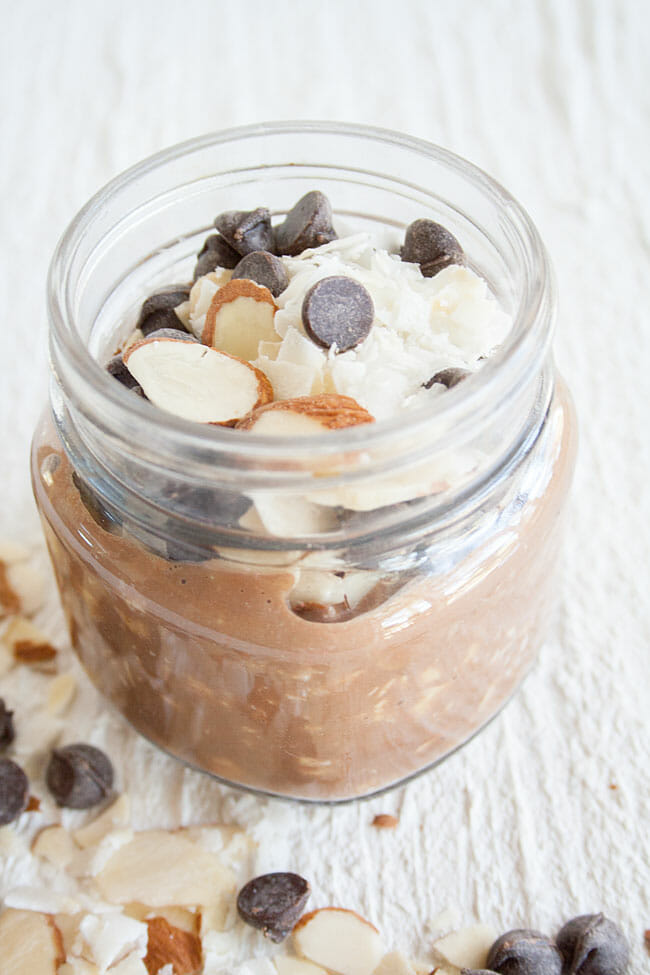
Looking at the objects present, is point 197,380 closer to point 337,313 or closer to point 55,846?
point 337,313

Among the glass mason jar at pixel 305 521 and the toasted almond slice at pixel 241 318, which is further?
the toasted almond slice at pixel 241 318

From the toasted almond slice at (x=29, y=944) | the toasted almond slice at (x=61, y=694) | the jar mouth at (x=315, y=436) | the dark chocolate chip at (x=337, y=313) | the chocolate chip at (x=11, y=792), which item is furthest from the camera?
the toasted almond slice at (x=61, y=694)

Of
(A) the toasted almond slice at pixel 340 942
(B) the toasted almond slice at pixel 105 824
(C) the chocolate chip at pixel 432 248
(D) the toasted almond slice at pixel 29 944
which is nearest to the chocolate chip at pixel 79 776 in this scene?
(B) the toasted almond slice at pixel 105 824

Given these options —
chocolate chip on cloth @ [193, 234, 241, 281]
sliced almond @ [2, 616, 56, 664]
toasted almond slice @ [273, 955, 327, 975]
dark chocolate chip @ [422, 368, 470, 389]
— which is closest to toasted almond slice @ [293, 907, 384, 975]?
toasted almond slice @ [273, 955, 327, 975]

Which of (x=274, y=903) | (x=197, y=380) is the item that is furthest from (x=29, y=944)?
(x=197, y=380)

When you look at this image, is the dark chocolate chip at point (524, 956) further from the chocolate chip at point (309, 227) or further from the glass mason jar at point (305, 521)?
the chocolate chip at point (309, 227)
